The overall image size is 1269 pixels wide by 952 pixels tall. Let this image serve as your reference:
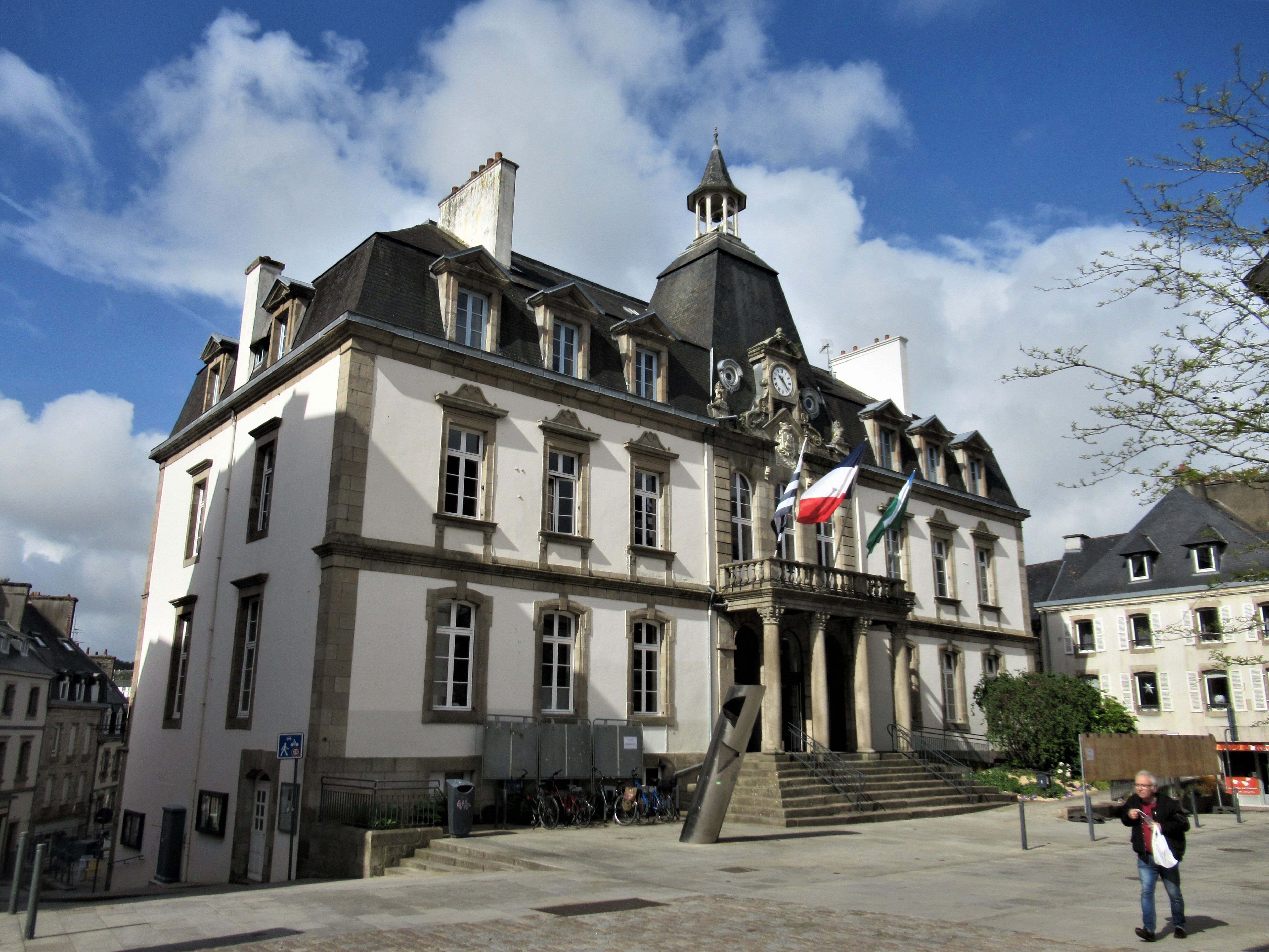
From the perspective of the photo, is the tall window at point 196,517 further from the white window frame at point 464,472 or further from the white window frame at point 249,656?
the white window frame at point 464,472

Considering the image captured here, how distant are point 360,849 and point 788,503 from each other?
12733 millimetres

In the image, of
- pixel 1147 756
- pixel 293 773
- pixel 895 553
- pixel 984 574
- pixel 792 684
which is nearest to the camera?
pixel 293 773

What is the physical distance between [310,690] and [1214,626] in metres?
13.8

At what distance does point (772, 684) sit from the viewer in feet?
72.1

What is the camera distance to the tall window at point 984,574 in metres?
32.8

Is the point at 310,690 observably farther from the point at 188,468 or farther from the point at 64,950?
the point at 188,468

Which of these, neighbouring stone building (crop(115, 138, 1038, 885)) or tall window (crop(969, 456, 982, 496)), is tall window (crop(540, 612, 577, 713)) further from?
tall window (crop(969, 456, 982, 496))

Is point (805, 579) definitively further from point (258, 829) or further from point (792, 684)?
point (258, 829)

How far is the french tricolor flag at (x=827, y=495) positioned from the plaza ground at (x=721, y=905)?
27.2 feet

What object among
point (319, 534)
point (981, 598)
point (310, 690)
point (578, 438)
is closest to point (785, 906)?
point (310, 690)

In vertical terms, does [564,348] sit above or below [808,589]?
above

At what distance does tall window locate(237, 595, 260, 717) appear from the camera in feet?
64.0

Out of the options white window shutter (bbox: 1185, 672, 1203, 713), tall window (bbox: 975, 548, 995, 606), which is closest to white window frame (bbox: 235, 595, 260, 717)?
tall window (bbox: 975, 548, 995, 606)

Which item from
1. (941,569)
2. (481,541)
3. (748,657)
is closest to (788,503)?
(748,657)
